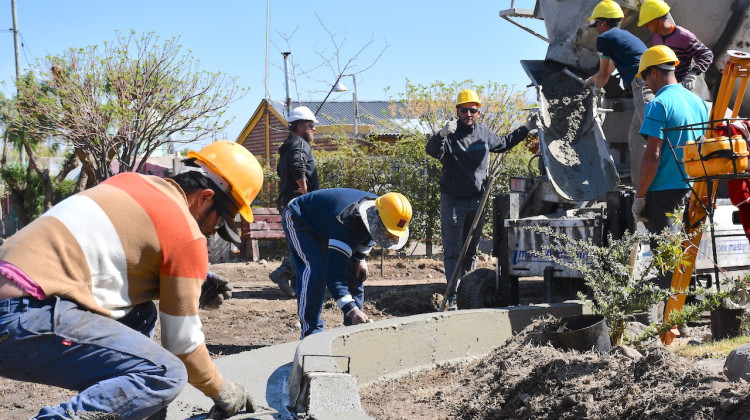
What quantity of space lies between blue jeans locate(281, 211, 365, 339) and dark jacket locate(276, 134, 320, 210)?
90.1 inches

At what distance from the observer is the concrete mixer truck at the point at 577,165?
6663mm

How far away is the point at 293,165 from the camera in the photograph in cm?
838

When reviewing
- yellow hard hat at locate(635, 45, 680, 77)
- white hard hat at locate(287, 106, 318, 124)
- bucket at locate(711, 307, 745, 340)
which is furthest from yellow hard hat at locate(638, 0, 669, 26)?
white hard hat at locate(287, 106, 318, 124)

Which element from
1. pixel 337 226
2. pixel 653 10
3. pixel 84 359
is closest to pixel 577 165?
pixel 653 10

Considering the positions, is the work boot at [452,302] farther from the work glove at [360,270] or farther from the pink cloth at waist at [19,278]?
the pink cloth at waist at [19,278]

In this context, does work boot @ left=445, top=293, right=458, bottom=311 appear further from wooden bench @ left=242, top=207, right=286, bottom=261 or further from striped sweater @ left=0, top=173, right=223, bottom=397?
wooden bench @ left=242, top=207, right=286, bottom=261

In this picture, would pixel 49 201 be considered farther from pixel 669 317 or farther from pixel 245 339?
pixel 669 317

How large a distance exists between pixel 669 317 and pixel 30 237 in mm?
3448


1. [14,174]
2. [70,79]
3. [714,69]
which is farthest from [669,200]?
[14,174]

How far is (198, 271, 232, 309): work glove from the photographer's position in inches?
155

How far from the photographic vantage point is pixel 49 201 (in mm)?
22359

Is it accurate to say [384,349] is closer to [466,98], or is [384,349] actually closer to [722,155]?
[722,155]

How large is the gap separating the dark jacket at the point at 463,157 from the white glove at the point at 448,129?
59 mm

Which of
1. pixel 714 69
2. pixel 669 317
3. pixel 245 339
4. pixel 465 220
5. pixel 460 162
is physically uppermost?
pixel 714 69
